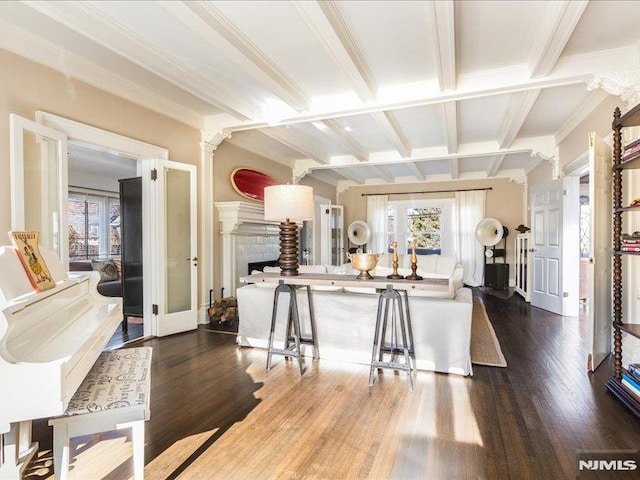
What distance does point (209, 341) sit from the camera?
3.47 metres

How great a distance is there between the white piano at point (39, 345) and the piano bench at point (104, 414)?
0.13 metres

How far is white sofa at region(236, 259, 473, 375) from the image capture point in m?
2.55

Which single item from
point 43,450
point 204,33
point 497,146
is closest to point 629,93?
point 497,146

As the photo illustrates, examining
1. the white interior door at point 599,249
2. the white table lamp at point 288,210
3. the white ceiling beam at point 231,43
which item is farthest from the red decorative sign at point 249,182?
the white interior door at point 599,249

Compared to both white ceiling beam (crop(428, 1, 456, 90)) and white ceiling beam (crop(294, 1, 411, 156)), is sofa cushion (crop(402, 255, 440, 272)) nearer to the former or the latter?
white ceiling beam (crop(294, 1, 411, 156))

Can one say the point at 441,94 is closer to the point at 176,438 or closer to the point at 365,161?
the point at 365,161

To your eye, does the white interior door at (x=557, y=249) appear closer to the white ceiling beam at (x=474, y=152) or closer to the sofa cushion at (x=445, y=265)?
the white ceiling beam at (x=474, y=152)

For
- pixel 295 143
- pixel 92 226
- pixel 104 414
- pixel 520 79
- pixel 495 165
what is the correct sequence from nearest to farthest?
pixel 104 414, pixel 520 79, pixel 295 143, pixel 495 165, pixel 92 226

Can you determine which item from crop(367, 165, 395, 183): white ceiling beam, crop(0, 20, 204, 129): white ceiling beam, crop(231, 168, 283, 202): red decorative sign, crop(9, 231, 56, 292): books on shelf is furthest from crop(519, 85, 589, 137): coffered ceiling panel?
crop(9, 231, 56, 292): books on shelf

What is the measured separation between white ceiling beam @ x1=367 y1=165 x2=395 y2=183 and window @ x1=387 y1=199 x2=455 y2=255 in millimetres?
662

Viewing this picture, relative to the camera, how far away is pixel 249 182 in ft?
16.5

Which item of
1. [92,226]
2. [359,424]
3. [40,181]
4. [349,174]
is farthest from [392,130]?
[92,226]

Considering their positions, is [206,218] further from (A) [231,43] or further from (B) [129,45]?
(A) [231,43]

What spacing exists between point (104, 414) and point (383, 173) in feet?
21.7
